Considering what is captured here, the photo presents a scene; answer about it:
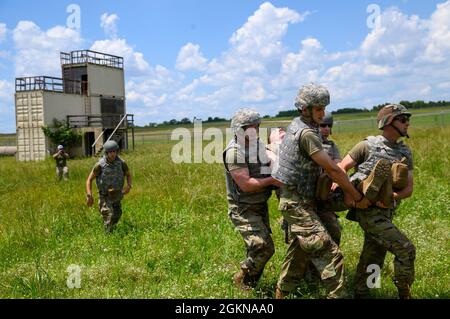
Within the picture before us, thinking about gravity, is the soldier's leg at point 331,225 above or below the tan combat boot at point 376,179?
below

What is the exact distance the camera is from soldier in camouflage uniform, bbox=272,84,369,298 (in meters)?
4.15

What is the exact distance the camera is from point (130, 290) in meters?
5.20

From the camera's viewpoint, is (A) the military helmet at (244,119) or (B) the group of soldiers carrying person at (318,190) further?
(A) the military helmet at (244,119)

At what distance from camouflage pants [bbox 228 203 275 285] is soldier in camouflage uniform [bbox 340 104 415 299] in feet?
2.95

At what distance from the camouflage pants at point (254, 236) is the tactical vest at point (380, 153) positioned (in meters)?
1.03

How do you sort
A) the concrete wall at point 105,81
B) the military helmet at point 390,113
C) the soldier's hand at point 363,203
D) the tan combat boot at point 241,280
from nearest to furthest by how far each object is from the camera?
the soldier's hand at point 363,203, the military helmet at point 390,113, the tan combat boot at point 241,280, the concrete wall at point 105,81

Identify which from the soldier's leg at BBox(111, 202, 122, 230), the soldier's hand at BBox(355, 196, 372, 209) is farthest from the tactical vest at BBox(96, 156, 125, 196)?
the soldier's hand at BBox(355, 196, 372, 209)

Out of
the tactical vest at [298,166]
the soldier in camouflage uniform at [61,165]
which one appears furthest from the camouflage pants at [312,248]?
the soldier in camouflage uniform at [61,165]

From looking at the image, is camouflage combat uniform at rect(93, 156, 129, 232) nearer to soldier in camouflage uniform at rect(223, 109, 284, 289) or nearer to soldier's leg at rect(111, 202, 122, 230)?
soldier's leg at rect(111, 202, 122, 230)

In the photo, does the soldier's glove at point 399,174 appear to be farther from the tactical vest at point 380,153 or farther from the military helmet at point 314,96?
the military helmet at point 314,96

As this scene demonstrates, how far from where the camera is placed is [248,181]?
15.5 ft

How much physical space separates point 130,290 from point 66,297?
676 mm

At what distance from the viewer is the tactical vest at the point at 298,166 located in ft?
14.1
